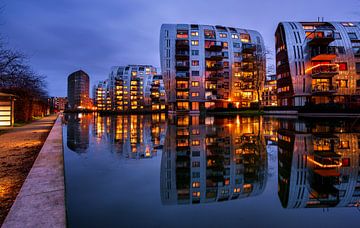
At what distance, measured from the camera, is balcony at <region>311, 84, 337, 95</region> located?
49.2 meters

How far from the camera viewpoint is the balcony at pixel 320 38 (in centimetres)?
4866

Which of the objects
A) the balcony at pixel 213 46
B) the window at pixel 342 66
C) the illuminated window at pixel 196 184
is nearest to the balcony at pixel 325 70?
the window at pixel 342 66

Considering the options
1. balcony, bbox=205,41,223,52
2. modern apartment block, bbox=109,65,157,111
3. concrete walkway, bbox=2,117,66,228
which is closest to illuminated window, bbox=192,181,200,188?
concrete walkway, bbox=2,117,66,228

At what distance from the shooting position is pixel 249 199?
4426 mm

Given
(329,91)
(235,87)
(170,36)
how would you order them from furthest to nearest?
(235,87), (170,36), (329,91)

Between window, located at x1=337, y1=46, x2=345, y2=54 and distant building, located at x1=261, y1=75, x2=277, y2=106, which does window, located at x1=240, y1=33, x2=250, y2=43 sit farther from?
distant building, located at x1=261, y1=75, x2=277, y2=106

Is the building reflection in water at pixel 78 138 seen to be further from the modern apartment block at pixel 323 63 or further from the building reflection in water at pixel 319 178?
the modern apartment block at pixel 323 63

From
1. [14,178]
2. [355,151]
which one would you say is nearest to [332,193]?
[355,151]

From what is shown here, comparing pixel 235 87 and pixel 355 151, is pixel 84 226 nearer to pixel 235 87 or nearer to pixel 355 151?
pixel 355 151

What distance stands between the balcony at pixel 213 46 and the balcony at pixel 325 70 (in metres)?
24.9

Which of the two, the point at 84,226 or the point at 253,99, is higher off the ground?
the point at 253,99

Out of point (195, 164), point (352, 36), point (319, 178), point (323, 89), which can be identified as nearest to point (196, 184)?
point (195, 164)

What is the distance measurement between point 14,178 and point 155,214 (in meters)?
3.91

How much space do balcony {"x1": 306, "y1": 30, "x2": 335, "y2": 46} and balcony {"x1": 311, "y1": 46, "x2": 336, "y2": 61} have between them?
43.6 inches
